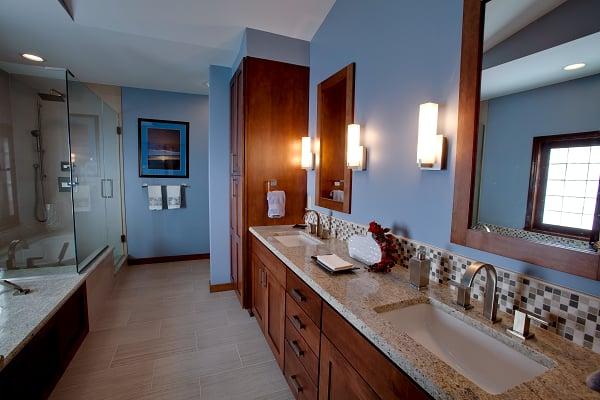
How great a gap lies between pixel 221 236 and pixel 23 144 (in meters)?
2.37

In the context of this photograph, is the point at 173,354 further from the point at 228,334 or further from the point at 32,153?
the point at 32,153

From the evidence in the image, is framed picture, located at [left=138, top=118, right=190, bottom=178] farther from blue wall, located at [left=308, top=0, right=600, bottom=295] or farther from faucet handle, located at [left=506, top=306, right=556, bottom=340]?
faucet handle, located at [left=506, top=306, right=556, bottom=340]

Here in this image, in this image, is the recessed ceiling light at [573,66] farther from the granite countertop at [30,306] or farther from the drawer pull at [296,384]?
the granite countertop at [30,306]

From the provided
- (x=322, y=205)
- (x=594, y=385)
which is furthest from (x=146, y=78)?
(x=594, y=385)

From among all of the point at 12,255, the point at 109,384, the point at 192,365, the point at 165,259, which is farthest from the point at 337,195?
the point at 165,259

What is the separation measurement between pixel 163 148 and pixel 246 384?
138 inches

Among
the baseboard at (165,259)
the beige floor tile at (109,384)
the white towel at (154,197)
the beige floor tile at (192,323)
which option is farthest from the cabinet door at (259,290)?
the white towel at (154,197)

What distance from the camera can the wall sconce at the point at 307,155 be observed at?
99.6 inches

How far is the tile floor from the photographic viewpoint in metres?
1.78

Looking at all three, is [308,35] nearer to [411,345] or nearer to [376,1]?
[376,1]

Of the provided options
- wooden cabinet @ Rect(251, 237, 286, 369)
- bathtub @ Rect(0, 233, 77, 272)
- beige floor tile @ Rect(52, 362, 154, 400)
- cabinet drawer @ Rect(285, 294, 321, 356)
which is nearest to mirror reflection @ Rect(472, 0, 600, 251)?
cabinet drawer @ Rect(285, 294, 321, 356)

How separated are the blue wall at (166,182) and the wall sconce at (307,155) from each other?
7.81 ft

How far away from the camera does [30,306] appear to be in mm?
1752

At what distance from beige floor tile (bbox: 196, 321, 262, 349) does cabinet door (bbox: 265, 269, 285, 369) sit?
13.7 inches
